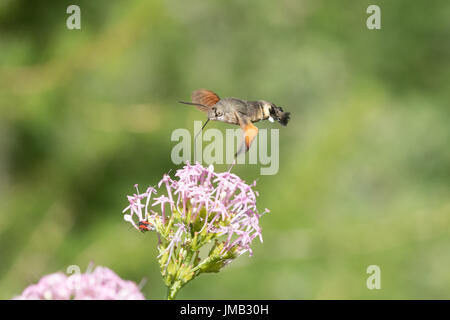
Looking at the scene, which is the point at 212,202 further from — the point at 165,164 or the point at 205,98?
the point at 165,164

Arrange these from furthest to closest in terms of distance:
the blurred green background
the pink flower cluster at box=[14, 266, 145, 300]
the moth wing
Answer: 1. the blurred green background
2. the moth wing
3. the pink flower cluster at box=[14, 266, 145, 300]

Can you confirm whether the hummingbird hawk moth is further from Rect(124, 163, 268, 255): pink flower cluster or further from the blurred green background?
the blurred green background

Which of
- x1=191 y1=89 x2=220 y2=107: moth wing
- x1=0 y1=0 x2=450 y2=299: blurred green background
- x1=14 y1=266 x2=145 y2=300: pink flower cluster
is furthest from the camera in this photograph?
x1=0 y1=0 x2=450 y2=299: blurred green background

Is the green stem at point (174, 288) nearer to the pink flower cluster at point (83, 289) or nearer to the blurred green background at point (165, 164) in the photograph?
the pink flower cluster at point (83, 289)

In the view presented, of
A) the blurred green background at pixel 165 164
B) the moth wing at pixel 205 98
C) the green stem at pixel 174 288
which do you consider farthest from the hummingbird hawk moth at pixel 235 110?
the blurred green background at pixel 165 164

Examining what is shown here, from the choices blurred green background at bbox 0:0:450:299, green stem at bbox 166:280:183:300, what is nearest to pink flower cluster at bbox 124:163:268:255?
green stem at bbox 166:280:183:300

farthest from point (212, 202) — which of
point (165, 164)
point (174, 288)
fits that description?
point (165, 164)
